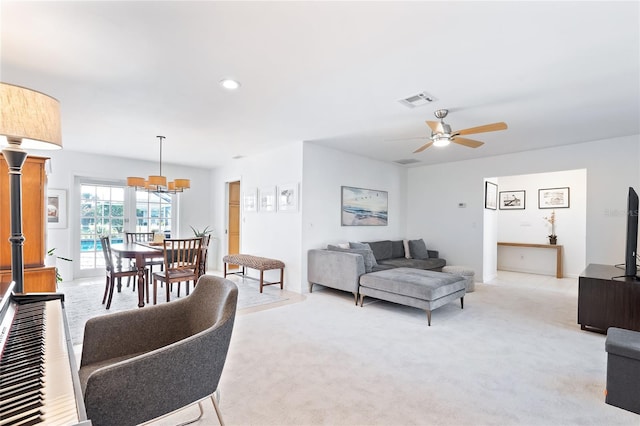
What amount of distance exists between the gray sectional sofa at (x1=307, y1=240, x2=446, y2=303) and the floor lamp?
3.41 m

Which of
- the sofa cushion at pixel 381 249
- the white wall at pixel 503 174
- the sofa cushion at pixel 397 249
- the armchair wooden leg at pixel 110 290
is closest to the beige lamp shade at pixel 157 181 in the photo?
the armchair wooden leg at pixel 110 290

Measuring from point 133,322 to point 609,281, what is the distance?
424 cm

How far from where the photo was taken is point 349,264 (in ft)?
14.3

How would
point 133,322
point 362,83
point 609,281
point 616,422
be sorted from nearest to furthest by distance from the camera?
point 133,322 → point 616,422 → point 362,83 → point 609,281

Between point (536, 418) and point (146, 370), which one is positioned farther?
point (536, 418)

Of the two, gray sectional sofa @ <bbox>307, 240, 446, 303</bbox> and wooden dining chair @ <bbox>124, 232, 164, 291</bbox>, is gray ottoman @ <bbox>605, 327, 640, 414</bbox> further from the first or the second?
wooden dining chair @ <bbox>124, 232, 164, 291</bbox>

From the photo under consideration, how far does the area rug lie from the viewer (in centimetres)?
363

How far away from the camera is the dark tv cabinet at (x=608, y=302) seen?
9.96ft

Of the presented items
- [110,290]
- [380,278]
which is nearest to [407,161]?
[380,278]

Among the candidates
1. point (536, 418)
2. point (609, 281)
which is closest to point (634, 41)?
point (609, 281)

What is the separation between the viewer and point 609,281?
125 inches

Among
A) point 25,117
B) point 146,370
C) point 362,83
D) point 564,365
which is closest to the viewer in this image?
point 146,370

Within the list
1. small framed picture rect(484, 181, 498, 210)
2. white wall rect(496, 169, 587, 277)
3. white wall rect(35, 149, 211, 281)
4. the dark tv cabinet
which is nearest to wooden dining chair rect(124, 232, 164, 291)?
white wall rect(35, 149, 211, 281)

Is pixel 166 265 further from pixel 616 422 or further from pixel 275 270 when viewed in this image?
pixel 616 422
